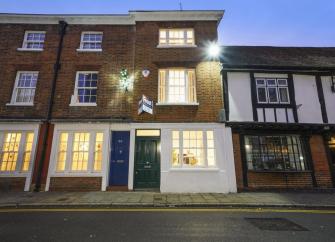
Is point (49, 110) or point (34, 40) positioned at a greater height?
point (34, 40)

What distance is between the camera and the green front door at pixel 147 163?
982 centimetres

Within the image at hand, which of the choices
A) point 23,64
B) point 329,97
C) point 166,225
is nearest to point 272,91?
point 329,97

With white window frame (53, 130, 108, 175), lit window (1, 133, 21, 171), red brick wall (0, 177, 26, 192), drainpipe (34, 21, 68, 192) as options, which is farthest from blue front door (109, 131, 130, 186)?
lit window (1, 133, 21, 171)

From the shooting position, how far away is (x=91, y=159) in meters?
10.2

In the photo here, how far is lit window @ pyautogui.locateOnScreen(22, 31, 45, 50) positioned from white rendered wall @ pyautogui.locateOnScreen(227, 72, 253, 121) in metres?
11.6

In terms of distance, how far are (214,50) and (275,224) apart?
30.3 ft

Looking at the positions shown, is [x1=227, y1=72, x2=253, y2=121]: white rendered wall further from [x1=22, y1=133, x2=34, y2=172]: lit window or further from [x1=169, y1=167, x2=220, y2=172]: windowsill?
[x1=22, y1=133, x2=34, y2=172]: lit window

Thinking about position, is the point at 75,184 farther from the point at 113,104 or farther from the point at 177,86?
the point at 177,86

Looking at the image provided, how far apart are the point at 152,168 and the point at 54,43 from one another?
9.66 m

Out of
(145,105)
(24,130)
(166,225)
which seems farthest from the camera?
(24,130)

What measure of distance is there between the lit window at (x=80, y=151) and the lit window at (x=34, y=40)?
639cm

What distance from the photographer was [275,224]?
5.22 meters

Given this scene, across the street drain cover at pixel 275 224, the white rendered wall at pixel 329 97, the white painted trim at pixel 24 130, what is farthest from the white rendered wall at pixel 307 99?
the white painted trim at pixel 24 130

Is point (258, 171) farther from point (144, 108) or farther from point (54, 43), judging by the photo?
point (54, 43)
